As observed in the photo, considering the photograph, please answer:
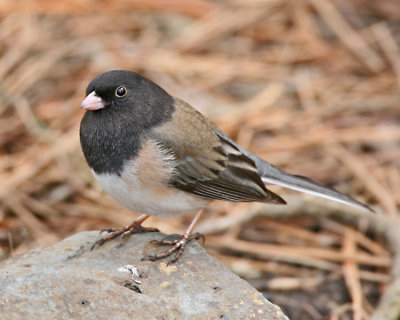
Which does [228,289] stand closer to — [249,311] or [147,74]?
[249,311]

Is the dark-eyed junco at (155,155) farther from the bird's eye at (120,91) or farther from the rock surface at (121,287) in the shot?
the rock surface at (121,287)

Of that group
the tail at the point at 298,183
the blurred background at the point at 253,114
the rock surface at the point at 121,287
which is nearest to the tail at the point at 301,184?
the tail at the point at 298,183

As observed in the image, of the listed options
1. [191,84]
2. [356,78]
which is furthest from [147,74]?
[356,78]

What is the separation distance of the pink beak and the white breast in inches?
10.7

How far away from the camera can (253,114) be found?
173 inches

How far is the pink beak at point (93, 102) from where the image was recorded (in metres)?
2.51

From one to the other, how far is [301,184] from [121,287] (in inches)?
47.9

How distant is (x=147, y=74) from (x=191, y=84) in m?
0.36

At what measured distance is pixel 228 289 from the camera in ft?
7.23

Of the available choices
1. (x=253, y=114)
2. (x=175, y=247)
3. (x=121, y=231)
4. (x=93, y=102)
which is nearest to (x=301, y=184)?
(x=175, y=247)

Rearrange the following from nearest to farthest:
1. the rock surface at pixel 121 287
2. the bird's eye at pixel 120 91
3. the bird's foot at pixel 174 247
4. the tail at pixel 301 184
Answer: the rock surface at pixel 121 287
the bird's foot at pixel 174 247
the bird's eye at pixel 120 91
the tail at pixel 301 184

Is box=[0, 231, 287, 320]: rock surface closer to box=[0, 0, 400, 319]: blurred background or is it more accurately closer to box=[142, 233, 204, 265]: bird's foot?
box=[142, 233, 204, 265]: bird's foot

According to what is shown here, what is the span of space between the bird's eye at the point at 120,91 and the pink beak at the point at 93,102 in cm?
8

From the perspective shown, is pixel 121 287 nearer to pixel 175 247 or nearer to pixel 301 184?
pixel 175 247
